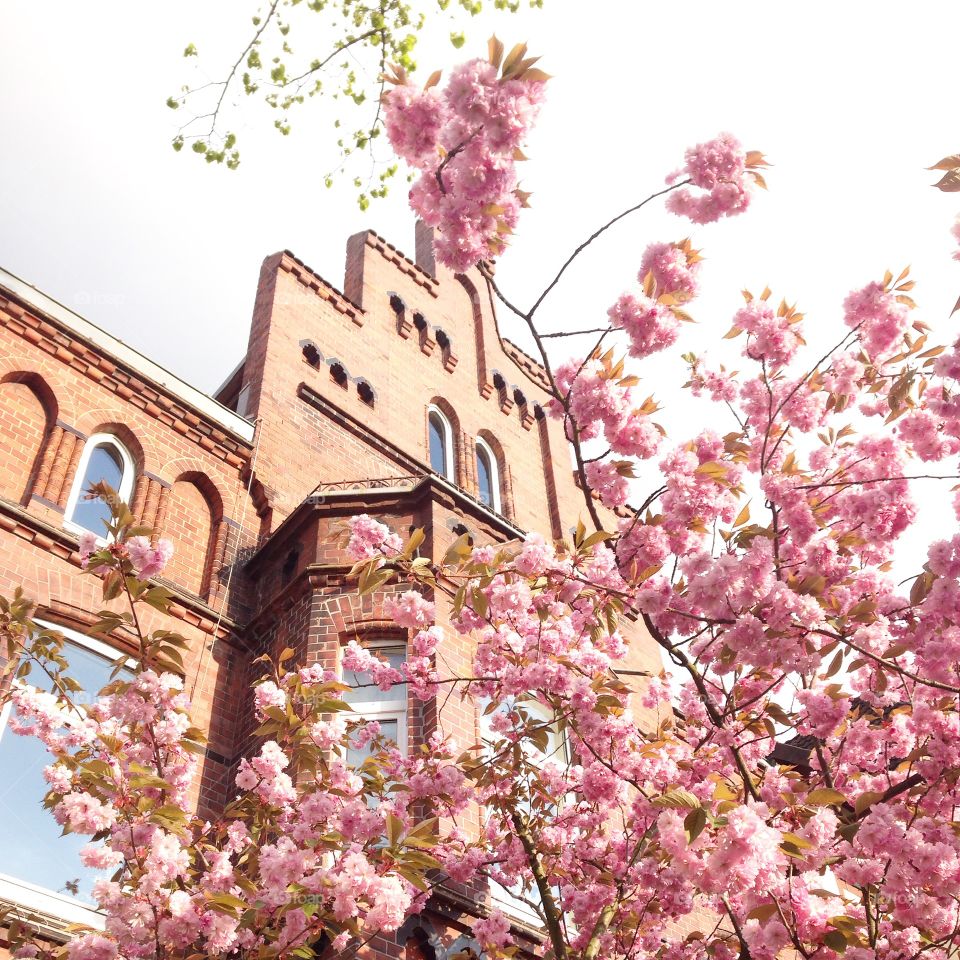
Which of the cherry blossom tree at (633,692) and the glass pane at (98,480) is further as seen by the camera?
the glass pane at (98,480)

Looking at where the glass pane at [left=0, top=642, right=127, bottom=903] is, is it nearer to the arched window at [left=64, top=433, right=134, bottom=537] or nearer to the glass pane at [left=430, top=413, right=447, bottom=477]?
the arched window at [left=64, top=433, right=134, bottom=537]

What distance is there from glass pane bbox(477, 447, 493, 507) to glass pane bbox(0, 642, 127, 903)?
1096 centimetres

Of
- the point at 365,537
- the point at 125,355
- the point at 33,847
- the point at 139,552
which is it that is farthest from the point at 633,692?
the point at 125,355

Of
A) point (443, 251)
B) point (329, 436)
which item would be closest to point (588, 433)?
point (443, 251)

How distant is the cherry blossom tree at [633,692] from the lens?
5516 millimetres

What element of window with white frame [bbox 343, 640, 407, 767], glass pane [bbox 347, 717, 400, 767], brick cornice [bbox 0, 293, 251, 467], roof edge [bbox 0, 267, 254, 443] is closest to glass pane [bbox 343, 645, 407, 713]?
window with white frame [bbox 343, 640, 407, 767]

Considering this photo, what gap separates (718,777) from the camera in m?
5.66

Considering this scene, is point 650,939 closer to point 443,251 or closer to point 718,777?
point 718,777

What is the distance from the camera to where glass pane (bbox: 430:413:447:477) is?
59.8ft

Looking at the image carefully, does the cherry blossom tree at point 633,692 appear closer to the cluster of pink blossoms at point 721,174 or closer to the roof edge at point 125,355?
the cluster of pink blossoms at point 721,174

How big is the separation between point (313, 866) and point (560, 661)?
2.14 m

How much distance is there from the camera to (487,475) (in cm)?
1959

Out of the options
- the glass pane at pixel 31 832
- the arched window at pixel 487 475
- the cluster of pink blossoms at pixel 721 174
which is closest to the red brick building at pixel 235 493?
the glass pane at pixel 31 832

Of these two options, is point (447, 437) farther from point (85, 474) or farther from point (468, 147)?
point (468, 147)
